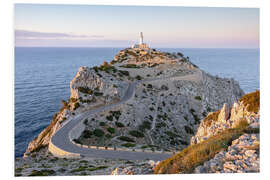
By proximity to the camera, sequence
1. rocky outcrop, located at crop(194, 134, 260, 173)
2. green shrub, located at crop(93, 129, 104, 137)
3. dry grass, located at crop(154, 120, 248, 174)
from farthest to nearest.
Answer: green shrub, located at crop(93, 129, 104, 137), dry grass, located at crop(154, 120, 248, 174), rocky outcrop, located at crop(194, 134, 260, 173)

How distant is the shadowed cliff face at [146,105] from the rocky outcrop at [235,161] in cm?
1019

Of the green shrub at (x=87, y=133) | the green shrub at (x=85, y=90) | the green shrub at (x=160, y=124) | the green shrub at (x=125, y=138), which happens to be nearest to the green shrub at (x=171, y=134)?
the green shrub at (x=160, y=124)

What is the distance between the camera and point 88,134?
23.0 meters

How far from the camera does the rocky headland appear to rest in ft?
41.5

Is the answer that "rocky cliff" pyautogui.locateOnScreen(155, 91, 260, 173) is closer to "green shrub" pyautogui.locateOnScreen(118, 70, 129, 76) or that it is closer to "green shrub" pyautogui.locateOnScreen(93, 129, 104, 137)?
"green shrub" pyautogui.locateOnScreen(93, 129, 104, 137)

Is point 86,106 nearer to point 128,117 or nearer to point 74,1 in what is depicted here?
point 128,117

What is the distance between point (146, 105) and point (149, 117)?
3.18 metres

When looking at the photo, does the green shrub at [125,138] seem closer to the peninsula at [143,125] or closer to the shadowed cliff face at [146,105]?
the peninsula at [143,125]

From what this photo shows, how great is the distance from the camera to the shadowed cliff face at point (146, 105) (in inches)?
979

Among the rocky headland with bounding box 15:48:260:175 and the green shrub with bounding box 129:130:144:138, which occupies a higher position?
Answer: the rocky headland with bounding box 15:48:260:175

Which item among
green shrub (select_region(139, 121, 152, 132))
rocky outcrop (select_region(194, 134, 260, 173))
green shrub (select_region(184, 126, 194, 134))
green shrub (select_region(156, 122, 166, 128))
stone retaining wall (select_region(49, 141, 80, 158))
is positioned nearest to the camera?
rocky outcrop (select_region(194, 134, 260, 173))

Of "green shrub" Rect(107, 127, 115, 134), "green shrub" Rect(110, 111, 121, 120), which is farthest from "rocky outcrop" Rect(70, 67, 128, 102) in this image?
"green shrub" Rect(107, 127, 115, 134)

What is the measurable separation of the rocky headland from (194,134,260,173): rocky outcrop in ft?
0.15
